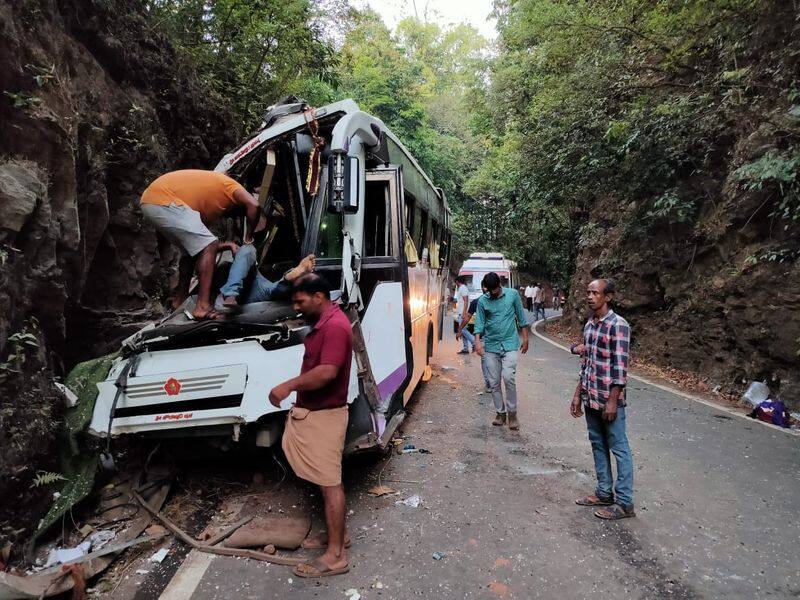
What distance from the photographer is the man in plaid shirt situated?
13.1 ft

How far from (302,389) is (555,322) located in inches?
773

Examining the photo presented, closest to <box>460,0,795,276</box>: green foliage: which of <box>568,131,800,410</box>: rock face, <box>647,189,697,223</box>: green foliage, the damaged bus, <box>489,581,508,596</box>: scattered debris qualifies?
<box>647,189,697,223</box>: green foliage

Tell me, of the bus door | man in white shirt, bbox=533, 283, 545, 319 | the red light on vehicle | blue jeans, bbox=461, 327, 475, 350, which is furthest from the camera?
man in white shirt, bbox=533, 283, 545, 319

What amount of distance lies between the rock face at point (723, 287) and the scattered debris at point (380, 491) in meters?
6.37

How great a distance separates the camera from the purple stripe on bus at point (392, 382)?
4684 mm

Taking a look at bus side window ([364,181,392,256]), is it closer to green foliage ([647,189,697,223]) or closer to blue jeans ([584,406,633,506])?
blue jeans ([584,406,633,506])

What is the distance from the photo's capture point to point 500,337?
20.7 feet

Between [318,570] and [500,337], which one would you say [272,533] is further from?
[500,337]

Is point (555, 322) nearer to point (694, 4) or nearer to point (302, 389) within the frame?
point (694, 4)

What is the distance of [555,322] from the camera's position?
2138cm

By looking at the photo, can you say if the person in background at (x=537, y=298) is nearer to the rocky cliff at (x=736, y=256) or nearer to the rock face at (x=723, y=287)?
the rock face at (x=723, y=287)

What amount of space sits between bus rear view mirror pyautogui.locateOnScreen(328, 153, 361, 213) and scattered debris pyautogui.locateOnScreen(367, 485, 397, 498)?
2484mm

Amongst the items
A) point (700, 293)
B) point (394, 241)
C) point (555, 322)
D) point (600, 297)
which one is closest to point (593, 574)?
point (600, 297)

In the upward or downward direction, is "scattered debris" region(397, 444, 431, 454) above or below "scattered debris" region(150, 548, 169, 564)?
below
